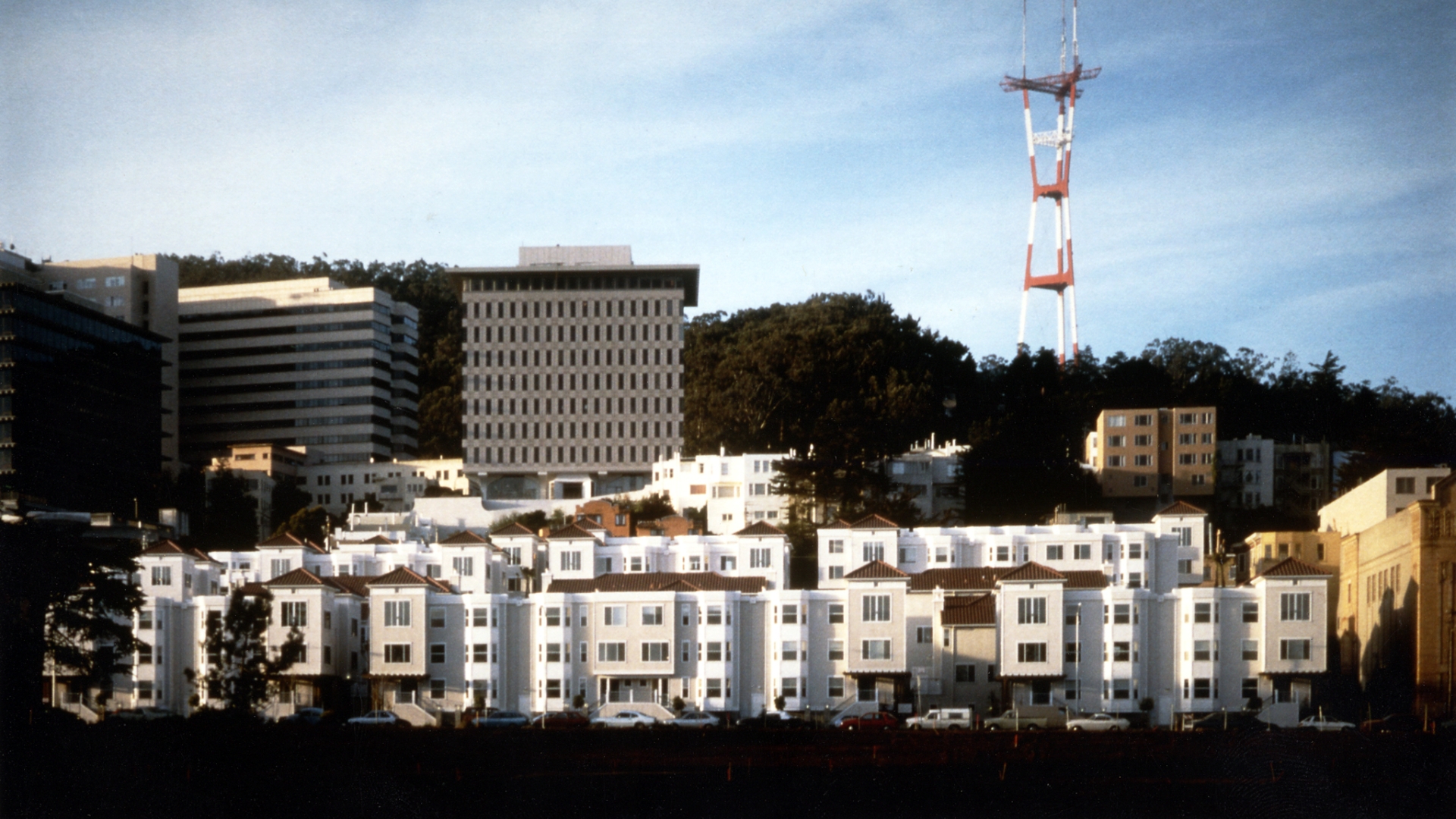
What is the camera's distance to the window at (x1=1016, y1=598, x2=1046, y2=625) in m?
85.3

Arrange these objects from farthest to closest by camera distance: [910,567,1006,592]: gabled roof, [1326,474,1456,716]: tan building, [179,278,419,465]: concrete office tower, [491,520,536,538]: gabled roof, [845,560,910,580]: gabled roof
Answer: [179,278,419,465]: concrete office tower → [491,520,536,538]: gabled roof → [910,567,1006,592]: gabled roof → [845,560,910,580]: gabled roof → [1326,474,1456,716]: tan building

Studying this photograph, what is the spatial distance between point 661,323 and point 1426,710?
84.3 m

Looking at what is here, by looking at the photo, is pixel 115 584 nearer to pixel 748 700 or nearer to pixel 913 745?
pixel 913 745

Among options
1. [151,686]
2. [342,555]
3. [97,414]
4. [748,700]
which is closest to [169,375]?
[97,414]

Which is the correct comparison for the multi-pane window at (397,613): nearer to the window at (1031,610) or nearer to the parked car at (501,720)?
the parked car at (501,720)

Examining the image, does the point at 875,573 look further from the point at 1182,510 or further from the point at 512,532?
the point at 512,532

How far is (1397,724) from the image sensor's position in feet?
240

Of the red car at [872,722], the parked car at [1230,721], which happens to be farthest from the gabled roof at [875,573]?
the parked car at [1230,721]

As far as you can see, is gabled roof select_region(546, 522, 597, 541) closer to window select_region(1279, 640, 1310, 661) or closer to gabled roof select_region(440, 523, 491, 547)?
gabled roof select_region(440, 523, 491, 547)

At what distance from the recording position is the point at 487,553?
102 metres

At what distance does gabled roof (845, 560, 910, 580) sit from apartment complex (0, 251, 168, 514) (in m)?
40.8

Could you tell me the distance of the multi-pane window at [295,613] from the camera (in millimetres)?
A: 90312

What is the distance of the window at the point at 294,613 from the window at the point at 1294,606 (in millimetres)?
48329

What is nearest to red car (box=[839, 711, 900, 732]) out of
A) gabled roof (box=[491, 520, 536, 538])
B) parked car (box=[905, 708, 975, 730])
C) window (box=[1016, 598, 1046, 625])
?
parked car (box=[905, 708, 975, 730])
